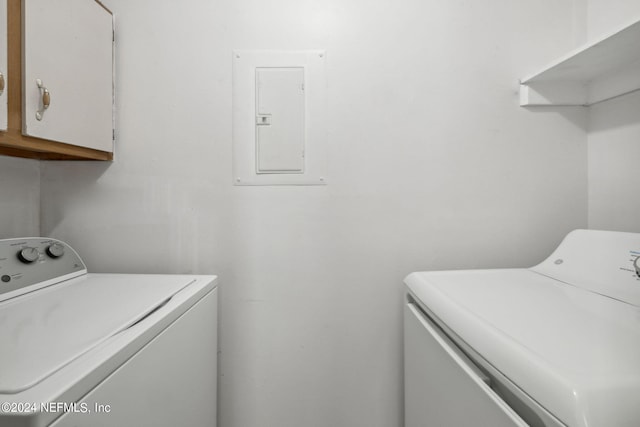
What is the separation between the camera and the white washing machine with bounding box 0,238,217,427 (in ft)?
1.32

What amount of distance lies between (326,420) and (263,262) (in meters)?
0.65

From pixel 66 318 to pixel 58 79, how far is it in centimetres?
68

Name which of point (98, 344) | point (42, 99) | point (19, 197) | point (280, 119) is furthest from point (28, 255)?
point (280, 119)

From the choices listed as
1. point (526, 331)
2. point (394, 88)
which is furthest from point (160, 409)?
point (394, 88)

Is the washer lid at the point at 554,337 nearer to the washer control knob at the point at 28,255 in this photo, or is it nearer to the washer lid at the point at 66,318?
the washer lid at the point at 66,318

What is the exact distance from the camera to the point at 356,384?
3.44 ft

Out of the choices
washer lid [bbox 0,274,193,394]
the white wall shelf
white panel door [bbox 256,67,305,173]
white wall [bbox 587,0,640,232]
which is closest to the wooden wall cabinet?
washer lid [bbox 0,274,193,394]

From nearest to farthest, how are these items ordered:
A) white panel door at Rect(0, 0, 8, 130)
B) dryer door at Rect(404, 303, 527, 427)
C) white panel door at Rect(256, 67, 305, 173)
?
dryer door at Rect(404, 303, 527, 427)
white panel door at Rect(0, 0, 8, 130)
white panel door at Rect(256, 67, 305, 173)

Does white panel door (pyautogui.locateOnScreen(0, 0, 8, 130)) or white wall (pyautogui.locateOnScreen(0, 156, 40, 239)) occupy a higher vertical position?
white panel door (pyautogui.locateOnScreen(0, 0, 8, 130))

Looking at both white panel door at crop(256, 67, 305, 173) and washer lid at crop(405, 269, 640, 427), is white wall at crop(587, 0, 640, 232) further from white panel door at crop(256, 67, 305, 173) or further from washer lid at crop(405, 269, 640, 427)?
white panel door at crop(256, 67, 305, 173)

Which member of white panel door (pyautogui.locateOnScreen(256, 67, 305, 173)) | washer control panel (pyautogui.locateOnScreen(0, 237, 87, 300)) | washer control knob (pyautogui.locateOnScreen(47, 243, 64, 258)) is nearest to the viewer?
washer control panel (pyautogui.locateOnScreen(0, 237, 87, 300))

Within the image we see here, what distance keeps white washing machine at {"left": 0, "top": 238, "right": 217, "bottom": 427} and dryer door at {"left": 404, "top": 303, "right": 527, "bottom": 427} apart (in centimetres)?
66

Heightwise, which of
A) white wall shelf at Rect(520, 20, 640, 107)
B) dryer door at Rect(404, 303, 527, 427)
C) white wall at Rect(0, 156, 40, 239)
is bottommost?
dryer door at Rect(404, 303, 527, 427)

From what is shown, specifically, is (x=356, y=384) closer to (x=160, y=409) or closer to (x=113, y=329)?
(x=160, y=409)
